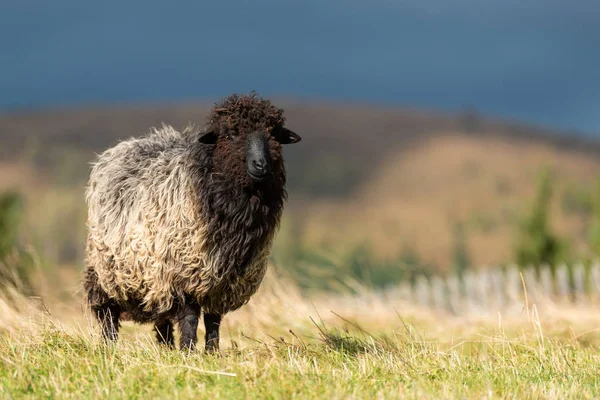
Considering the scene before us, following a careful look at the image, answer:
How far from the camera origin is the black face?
6.55 meters

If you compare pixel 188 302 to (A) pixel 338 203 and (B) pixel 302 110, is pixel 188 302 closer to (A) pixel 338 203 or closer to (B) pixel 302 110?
(A) pixel 338 203

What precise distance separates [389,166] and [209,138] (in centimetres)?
5883

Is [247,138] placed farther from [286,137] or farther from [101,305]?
[101,305]

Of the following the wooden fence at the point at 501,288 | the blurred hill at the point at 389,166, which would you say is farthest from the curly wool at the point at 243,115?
the blurred hill at the point at 389,166

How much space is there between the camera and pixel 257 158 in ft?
21.5

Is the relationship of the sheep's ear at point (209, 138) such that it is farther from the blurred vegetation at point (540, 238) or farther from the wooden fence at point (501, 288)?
the blurred vegetation at point (540, 238)

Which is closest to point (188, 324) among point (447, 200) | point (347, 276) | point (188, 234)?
point (188, 234)

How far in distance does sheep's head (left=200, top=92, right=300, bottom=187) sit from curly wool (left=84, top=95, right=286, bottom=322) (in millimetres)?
12

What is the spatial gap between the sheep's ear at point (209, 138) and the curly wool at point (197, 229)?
94mm

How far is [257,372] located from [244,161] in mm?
1839

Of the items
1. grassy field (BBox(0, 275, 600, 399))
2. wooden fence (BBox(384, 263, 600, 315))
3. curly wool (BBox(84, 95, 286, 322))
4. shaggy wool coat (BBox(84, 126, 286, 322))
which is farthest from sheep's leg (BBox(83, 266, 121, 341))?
wooden fence (BBox(384, 263, 600, 315))

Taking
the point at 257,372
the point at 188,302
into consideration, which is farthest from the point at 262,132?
the point at 257,372

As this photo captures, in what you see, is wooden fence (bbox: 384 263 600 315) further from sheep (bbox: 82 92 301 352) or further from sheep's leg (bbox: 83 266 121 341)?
sheep (bbox: 82 92 301 352)

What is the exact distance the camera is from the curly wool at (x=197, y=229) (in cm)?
686
